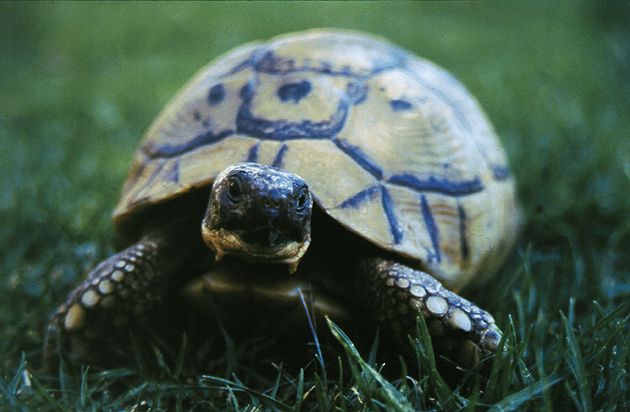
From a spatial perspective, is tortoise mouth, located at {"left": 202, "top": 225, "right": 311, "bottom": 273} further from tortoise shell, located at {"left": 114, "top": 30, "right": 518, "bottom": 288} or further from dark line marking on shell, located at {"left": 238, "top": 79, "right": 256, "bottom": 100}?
dark line marking on shell, located at {"left": 238, "top": 79, "right": 256, "bottom": 100}

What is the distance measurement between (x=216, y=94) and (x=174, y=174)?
395mm

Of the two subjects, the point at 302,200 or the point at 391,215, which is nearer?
the point at 302,200

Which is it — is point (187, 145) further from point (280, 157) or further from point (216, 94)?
point (280, 157)

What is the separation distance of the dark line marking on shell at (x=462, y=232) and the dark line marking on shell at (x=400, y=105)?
0.39 meters

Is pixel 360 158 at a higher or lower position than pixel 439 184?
higher

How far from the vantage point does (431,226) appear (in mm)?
2227

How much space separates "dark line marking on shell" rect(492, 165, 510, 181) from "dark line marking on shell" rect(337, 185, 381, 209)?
0.71 metres

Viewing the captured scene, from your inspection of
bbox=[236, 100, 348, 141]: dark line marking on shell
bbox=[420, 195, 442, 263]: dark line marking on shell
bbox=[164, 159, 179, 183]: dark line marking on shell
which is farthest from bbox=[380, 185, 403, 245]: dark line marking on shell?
bbox=[164, 159, 179, 183]: dark line marking on shell

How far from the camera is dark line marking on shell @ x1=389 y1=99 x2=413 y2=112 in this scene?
95.6 inches

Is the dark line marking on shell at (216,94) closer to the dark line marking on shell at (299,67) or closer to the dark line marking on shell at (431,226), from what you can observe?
the dark line marking on shell at (299,67)

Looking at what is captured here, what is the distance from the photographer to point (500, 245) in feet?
8.55

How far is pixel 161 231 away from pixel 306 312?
586mm

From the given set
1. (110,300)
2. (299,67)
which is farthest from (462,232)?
(110,300)

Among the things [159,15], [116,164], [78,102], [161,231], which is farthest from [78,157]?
[159,15]
